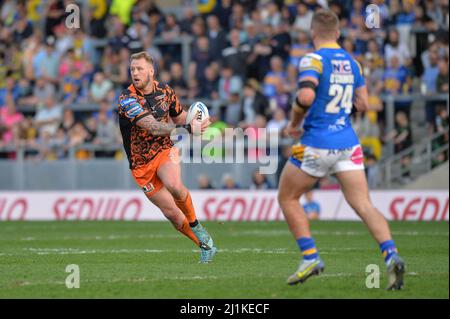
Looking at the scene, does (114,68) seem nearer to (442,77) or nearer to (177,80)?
(177,80)

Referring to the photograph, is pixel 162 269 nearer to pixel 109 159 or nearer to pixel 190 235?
pixel 190 235

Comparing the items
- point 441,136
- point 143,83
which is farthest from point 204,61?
point 143,83

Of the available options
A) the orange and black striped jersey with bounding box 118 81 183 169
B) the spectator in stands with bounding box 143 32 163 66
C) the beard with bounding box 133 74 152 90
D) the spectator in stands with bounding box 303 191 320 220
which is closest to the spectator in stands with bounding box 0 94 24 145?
the spectator in stands with bounding box 143 32 163 66

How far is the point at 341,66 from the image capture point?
9.66 meters

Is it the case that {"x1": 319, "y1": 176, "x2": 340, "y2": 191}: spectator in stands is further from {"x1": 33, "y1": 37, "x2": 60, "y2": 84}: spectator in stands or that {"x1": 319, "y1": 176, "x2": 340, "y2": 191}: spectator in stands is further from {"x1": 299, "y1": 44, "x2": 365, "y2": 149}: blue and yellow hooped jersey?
{"x1": 299, "y1": 44, "x2": 365, "y2": 149}: blue and yellow hooped jersey

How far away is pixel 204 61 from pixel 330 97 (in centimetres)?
1673

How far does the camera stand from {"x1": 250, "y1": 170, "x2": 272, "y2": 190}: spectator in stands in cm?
2288

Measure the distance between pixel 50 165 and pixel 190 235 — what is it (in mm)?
11973

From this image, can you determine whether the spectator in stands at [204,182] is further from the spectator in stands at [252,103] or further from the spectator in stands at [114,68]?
the spectator in stands at [114,68]

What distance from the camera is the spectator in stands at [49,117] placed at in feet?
85.9

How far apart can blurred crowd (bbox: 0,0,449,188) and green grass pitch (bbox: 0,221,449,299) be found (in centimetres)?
474

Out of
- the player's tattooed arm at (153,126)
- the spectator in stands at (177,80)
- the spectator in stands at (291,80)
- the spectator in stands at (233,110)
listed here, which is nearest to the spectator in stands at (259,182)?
the spectator in stands at (233,110)

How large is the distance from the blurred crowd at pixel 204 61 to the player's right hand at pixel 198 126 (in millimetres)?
10952

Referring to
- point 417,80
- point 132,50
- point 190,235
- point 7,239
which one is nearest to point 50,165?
point 132,50
